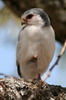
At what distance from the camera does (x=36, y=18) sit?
406 centimetres

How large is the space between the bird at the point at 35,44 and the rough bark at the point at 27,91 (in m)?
0.74

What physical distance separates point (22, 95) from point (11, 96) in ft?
0.28

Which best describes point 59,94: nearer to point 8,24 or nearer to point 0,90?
point 0,90

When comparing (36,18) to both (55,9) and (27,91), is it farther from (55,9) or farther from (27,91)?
(27,91)

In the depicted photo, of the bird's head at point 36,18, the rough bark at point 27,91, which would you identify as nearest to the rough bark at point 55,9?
the bird's head at point 36,18

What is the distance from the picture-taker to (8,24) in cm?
614

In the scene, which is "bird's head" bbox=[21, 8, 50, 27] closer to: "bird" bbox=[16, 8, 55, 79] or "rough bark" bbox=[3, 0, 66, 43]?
"bird" bbox=[16, 8, 55, 79]

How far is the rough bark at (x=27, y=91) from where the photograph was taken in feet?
9.62

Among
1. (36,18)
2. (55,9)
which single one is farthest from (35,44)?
(55,9)

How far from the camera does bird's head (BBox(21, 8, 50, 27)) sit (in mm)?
4027

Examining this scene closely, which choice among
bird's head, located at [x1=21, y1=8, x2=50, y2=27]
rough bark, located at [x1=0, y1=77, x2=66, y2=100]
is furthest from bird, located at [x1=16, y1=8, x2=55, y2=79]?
rough bark, located at [x1=0, y1=77, x2=66, y2=100]

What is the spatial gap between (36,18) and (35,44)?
34 centimetres

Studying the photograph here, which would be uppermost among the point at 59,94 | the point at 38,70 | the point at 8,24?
the point at 8,24

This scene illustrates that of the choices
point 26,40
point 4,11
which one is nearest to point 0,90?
point 26,40
